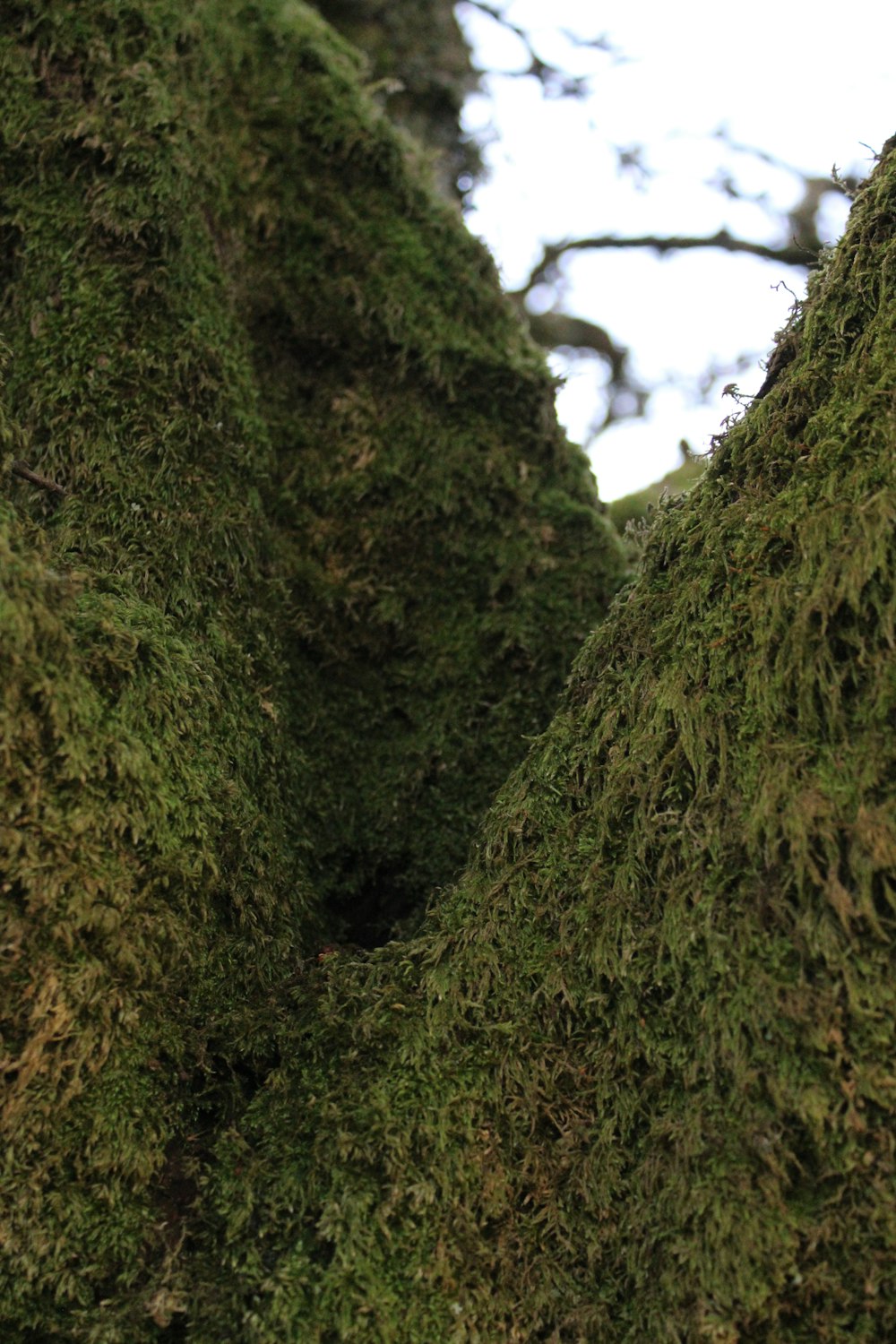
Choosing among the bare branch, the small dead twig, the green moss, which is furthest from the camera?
the bare branch

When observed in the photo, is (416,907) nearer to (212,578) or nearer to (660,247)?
(212,578)

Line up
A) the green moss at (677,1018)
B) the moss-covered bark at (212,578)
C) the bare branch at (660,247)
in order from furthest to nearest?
the bare branch at (660,247) < the moss-covered bark at (212,578) < the green moss at (677,1018)

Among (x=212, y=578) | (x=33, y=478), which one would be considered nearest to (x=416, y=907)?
(x=212, y=578)

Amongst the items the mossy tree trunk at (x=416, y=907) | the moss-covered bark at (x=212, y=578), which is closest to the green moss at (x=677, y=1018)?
the mossy tree trunk at (x=416, y=907)

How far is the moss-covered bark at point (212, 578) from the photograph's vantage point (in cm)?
164

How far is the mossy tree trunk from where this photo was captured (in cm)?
153

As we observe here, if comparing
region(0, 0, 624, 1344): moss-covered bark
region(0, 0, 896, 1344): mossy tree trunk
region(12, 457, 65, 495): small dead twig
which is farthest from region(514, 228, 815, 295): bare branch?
region(12, 457, 65, 495): small dead twig

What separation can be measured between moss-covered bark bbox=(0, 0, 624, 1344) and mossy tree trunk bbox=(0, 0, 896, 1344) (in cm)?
1

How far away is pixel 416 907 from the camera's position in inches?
98.0

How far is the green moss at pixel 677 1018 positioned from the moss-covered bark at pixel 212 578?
0.20m

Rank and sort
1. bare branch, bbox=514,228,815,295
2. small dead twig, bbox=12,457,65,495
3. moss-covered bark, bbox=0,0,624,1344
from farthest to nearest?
1. bare branch, bbox=514,228,815,295
2. small dead twig, bbox=12,457,65,495
3. moss-covered bark, bbox=0,0,624,1344

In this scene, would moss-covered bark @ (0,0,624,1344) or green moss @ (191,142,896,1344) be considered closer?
green moss @ (191,142,896,1344)

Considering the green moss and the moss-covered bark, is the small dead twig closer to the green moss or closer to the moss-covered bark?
the moss-covered bark

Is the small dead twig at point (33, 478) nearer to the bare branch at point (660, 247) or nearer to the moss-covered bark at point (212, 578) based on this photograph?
the moss-covered bark at point (212, 578)
